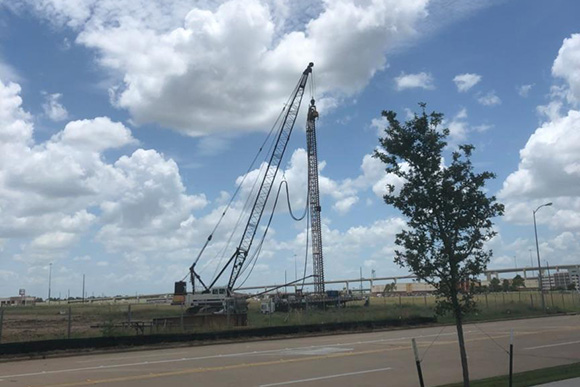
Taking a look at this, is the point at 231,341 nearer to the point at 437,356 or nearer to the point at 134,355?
the point at 134,355

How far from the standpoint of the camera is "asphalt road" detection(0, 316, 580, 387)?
13.5 metres

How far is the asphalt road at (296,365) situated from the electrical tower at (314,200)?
2312 inches

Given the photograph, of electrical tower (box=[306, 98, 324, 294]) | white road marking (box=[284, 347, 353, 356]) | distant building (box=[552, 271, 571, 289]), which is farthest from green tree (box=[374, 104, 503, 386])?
distant building (box=[552, 271, 571, 289])

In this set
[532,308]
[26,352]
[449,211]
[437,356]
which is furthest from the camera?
[532,308]

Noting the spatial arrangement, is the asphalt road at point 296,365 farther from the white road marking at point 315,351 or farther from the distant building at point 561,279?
the distant building at point 561,279

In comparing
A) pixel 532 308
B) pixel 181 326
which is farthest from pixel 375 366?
pixel 532 308

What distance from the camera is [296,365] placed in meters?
16.4

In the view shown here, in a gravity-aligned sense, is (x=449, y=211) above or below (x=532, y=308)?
above

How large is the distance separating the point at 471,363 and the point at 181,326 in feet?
52.3

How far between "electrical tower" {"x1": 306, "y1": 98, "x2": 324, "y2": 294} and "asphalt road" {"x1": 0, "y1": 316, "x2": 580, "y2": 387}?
58725 millimetres

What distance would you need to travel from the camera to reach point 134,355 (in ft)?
70.0

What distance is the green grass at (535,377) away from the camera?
37.6 ft

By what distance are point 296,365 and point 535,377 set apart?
6.73 meters

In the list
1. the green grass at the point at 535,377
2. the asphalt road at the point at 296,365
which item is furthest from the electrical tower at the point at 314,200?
the green grass at the point at 535,377
